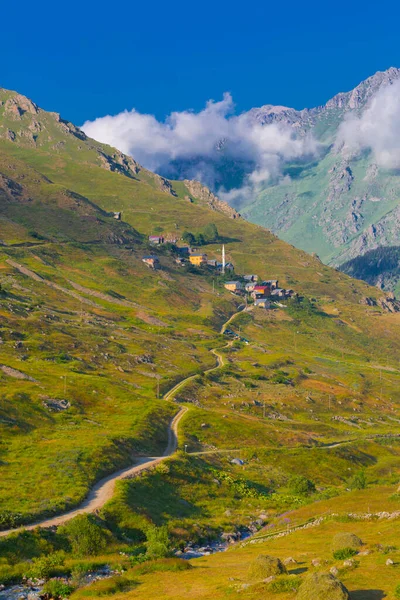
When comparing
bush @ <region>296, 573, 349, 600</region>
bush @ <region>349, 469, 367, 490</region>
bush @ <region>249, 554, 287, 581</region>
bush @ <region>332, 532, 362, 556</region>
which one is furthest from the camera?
bush @ <region>349, 469, 367, 490</region>

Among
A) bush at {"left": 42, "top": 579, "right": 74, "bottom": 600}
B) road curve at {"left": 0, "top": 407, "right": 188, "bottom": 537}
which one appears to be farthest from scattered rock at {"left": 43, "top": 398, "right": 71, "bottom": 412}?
bush at {"left": 42, "top": 579, "right": 74, "bottom": 600}

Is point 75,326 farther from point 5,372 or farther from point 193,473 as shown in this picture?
point 193,473

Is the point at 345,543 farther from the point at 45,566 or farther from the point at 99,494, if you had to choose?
the point at 99,494

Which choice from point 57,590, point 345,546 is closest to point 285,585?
point 345,546

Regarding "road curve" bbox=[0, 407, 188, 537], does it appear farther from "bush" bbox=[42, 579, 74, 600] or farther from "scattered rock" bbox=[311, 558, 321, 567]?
"scattered rock" bbox=[311, 558, 321, 567]

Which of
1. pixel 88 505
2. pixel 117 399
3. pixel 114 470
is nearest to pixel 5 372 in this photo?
pixel 117 399

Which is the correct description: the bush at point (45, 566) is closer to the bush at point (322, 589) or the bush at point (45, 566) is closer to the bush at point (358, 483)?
the bush at point (322, 589)

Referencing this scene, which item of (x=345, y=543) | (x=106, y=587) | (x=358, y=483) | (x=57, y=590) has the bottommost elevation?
(x=358, y=483)

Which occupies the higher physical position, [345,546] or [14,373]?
[14,373]
